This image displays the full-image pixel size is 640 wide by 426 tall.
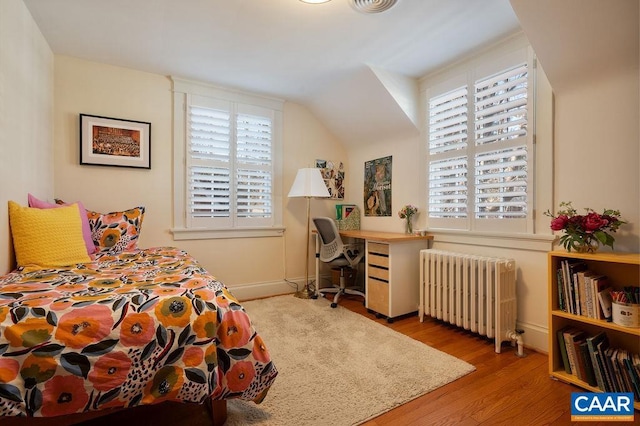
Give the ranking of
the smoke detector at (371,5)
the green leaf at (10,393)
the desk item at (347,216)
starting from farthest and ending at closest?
the desk item at (347,216) < the smoke detector at (371,5) < the green leaf at (10,393)

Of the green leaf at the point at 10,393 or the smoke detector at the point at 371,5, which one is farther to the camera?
the smoke detector at the point at 371,5

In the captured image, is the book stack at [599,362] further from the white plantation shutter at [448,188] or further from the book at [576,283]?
the white plantation shutter at [448,188]

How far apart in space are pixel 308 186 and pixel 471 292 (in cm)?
193

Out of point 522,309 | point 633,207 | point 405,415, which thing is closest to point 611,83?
point 633,207

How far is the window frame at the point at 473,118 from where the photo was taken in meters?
2.26

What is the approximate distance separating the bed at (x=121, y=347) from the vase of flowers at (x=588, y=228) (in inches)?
74.1

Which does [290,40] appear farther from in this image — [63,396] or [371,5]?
[63,396]

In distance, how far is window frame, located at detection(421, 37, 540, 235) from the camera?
2.26m

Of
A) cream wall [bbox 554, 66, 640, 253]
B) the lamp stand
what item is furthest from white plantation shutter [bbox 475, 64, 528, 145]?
the lamp stand

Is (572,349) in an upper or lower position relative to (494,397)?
upper

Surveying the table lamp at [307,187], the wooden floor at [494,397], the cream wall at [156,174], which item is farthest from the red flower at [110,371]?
the table lamp at [307,187]

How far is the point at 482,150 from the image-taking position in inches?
102

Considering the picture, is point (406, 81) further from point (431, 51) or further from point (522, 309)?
point (522, 309)

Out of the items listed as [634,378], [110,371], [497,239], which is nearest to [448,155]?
[497,239]
